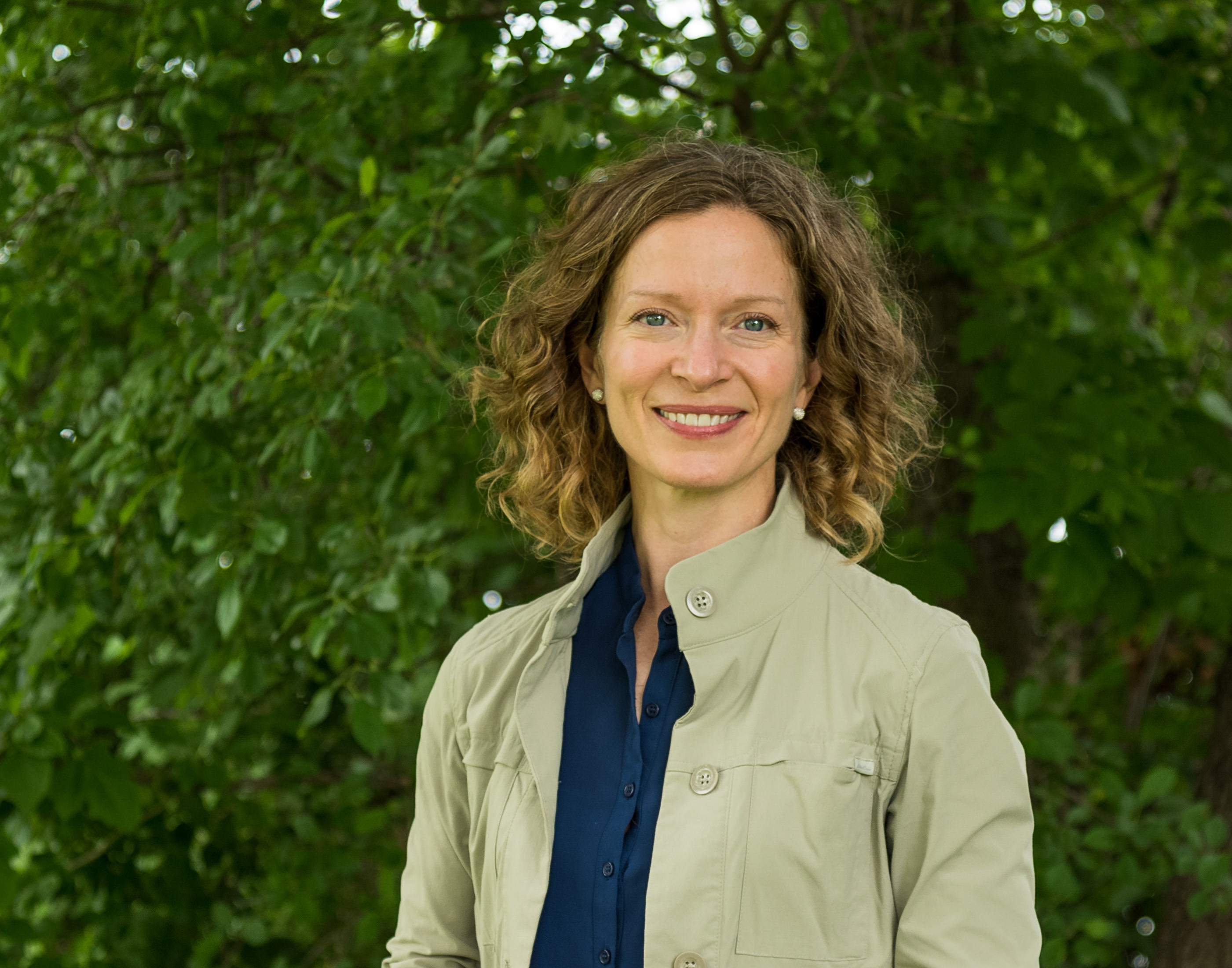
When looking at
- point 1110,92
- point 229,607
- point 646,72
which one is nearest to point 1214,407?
point 1110,92

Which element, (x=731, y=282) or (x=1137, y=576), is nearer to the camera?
(x=731, y=282)

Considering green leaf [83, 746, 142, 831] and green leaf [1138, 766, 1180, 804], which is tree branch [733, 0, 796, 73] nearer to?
green leaf [1138, 766, 1180, 804]

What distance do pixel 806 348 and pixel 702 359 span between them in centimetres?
21

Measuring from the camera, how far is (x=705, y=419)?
54.7 inches

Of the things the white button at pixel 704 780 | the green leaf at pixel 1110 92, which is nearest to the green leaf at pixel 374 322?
the white button at pixel 704 780

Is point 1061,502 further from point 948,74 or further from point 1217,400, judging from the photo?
point 948,74

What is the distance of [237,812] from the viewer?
277 centimetres

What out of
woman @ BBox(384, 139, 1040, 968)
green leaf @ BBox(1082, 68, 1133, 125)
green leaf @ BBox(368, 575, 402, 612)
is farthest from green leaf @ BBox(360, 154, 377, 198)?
green leaf @ BBox(1082, 68, 1133, 125)

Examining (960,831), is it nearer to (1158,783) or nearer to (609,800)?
(609,800)

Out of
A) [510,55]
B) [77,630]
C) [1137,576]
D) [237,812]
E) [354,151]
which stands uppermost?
[510,55]

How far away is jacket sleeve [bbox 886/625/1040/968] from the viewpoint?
3.89 feet

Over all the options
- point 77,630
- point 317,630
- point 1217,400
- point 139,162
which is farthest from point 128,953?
point 1217,400

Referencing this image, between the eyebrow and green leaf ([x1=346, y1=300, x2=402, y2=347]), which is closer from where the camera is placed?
the eyebrow

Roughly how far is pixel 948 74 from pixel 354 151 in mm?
1467
